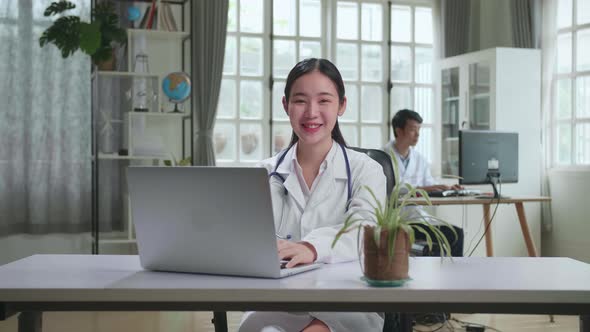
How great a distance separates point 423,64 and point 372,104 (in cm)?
68

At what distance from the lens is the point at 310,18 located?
633 cm

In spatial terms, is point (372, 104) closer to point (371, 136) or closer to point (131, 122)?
point (371, 136)

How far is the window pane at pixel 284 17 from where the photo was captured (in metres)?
6.20

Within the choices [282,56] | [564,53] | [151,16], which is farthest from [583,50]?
[151,16]

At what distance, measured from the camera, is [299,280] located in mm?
1362

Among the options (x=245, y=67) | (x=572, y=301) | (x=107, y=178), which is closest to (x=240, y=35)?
(x=245, y=67)

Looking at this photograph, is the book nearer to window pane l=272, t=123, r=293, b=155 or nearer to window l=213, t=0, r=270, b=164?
window l=213, t=0, r=270, b=164

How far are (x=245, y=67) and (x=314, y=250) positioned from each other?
471cm

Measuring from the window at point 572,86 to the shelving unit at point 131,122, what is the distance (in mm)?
3134

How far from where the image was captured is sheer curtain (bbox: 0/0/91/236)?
16.0ft

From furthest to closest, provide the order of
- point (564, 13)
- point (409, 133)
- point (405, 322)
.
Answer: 1. point (564, 13)
2. point (409, 133)
3. point (405, 322)

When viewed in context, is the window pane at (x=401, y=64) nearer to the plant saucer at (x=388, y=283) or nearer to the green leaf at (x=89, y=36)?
the green leaf at (x=89, y=36)

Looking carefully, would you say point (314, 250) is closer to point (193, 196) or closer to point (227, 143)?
point (193, 196)

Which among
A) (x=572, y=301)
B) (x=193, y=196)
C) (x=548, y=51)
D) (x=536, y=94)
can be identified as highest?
(x=548, y=51)
